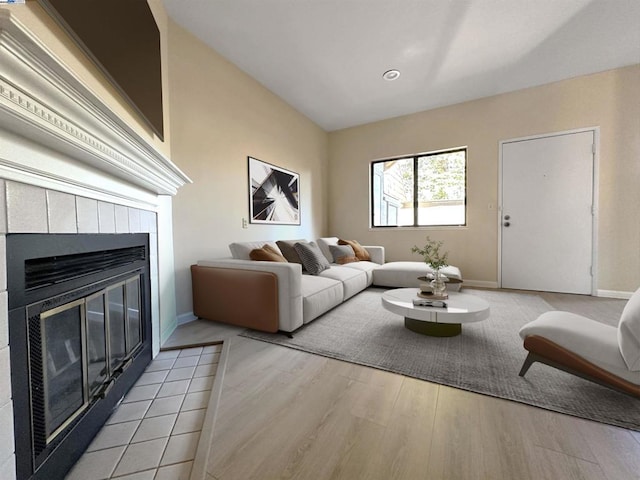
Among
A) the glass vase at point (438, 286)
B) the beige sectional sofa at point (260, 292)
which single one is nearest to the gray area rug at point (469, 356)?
the beige sectional sofa at point (260, 292)

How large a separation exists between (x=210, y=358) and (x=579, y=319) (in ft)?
7.74

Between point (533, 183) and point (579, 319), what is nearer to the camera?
point (579, 319)

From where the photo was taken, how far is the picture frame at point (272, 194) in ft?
10.7

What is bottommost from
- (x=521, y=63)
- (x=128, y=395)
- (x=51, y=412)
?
(x=128, y=395)

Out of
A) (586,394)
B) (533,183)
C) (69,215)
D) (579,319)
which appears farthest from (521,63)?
(69,215)

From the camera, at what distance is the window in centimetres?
409

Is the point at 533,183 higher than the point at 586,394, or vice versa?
the point at 533,183

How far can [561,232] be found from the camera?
3406 mm

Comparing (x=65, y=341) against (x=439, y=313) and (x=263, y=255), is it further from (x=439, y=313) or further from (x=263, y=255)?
(x=439, y=313)

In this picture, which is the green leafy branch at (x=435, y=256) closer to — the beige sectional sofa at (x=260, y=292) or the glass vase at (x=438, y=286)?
the glass vase at (x=438, y=286)

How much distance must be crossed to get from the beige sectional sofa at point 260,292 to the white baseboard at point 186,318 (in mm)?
82

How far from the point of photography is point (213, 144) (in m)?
2.72

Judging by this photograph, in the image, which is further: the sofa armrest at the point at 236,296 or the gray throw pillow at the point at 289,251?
the gray throw pillow at the point at 289,251

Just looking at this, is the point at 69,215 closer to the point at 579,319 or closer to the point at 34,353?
the point at 34,353
